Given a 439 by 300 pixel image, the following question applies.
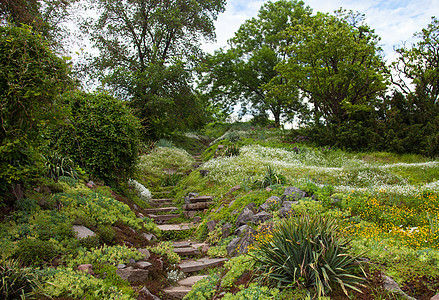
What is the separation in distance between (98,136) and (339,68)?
13547mm

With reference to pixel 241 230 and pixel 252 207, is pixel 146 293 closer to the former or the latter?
pixel 241 230

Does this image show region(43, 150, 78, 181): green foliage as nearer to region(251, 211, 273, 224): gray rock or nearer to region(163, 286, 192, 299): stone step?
region(163, 286, 192, 299): stone step

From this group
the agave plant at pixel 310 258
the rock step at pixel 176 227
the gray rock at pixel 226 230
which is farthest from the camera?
the rock step at pixel 176 227

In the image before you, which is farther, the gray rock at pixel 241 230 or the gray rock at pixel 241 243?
the gray rock at pixel 241 230

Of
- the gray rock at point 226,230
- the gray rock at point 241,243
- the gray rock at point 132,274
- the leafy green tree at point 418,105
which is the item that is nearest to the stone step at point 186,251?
the gray rock at point 226,230

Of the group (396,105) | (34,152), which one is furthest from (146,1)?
(34,152)

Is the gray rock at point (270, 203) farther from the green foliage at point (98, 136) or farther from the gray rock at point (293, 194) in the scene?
the green foliage at point (98, 136)

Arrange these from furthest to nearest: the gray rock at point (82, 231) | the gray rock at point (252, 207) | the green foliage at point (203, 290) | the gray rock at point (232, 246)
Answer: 1. the gray rock at point (252, 207)
2. the gray rock at point (232, 246)
3. the gray rock at point (82, 231)
4. the green foliage at point (203, 290)

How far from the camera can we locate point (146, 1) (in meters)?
18.1

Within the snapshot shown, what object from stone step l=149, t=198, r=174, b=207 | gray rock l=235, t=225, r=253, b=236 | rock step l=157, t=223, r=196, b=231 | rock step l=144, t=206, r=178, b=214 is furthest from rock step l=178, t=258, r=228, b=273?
stone step l=149, t=198, r=174, b=207

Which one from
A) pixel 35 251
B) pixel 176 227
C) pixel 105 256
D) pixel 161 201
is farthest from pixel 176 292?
pixel 161 201

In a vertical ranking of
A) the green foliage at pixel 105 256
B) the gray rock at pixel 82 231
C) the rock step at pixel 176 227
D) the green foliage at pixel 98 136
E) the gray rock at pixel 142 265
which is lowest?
the rock step at pixel 176 227

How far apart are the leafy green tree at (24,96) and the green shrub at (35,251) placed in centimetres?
85

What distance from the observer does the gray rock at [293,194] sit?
601 centimetres
